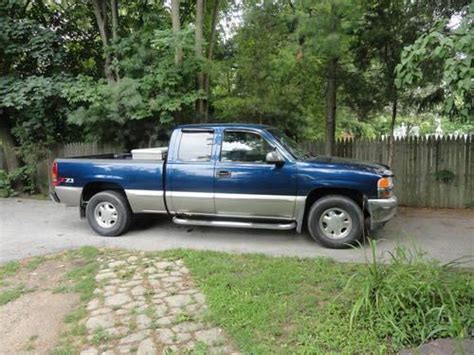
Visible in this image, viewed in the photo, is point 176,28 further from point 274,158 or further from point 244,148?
point 274,158

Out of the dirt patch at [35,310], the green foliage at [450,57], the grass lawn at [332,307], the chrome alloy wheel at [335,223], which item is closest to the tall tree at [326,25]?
the chrome alloy wheel at [335,223]

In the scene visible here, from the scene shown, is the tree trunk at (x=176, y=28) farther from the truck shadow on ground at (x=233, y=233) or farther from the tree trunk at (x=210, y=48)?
the truck shadow on ground at (x=233, y=233)

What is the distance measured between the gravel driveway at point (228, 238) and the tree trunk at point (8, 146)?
12.7 ft

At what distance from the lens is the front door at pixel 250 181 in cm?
609

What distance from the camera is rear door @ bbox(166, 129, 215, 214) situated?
6.38 metres

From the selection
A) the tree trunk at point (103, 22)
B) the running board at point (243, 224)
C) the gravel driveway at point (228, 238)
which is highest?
the tree trunk at point (103, 22)

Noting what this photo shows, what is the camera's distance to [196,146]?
6547mm

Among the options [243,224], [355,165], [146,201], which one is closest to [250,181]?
[243,224]

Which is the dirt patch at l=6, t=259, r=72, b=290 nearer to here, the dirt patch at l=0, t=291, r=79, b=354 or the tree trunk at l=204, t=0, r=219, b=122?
the dirt patch at l=0, t=291, r=79, b=354

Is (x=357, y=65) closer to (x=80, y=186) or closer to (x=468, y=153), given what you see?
(x=468, y=153)

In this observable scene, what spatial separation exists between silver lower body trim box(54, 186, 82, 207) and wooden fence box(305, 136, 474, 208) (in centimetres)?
644

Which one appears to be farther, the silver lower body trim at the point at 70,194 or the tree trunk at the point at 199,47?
the tree trunk at the point at 199,47

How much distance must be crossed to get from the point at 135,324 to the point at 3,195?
9.24m

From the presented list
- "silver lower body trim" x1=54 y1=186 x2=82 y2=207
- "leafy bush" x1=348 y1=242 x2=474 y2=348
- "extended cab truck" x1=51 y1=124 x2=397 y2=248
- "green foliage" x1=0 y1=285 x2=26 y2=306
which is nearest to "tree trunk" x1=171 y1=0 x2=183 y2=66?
"extended cab truck" x1=51 y1=124 x2=397 y2=248
